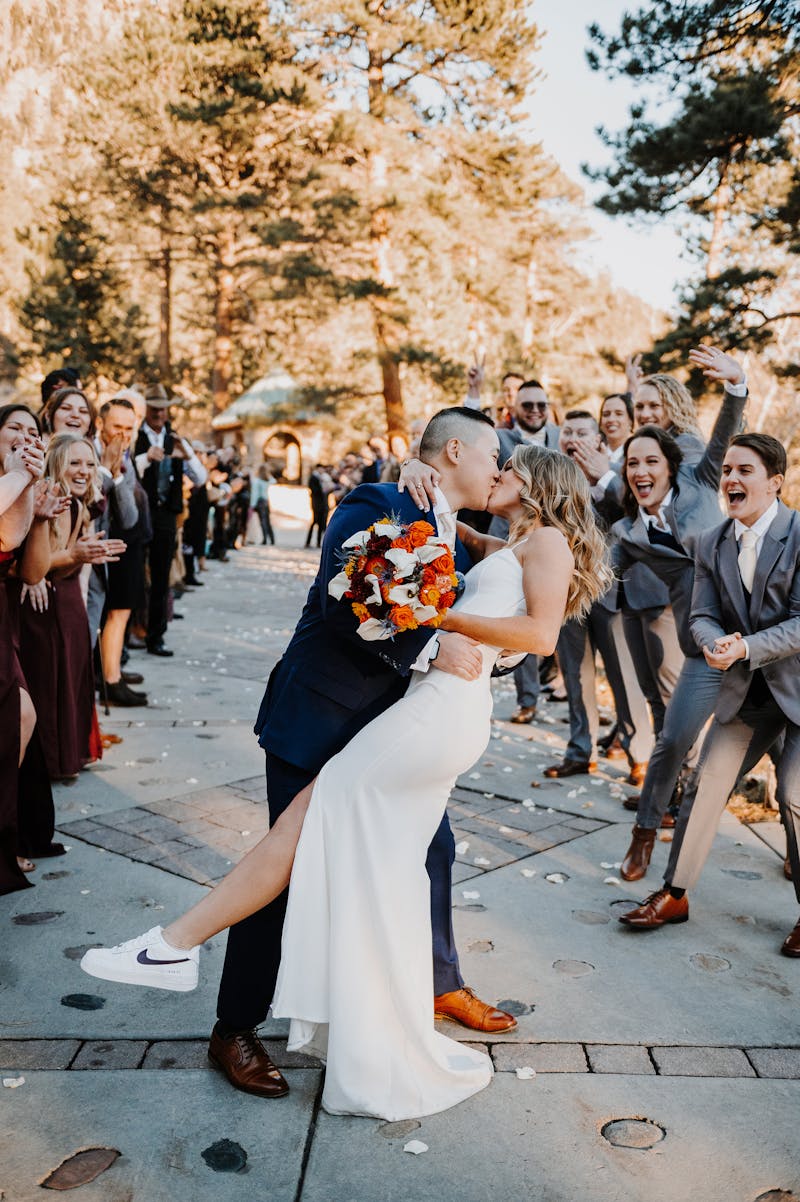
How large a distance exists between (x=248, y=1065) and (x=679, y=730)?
2.70 metres

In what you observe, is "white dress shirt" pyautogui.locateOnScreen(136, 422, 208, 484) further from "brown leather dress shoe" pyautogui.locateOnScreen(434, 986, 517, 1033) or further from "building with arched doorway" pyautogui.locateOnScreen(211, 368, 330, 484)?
"building with arched doorway" pyautogui.locateOnScreen(211, 368, 330, 484)

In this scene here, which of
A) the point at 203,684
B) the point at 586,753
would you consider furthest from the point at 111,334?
the point at 586,753

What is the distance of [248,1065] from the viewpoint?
307cm

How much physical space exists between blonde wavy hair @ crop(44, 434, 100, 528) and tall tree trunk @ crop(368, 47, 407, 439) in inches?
723

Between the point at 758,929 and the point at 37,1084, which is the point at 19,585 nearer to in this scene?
the point at 37,1084

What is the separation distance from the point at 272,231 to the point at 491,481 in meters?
25.1

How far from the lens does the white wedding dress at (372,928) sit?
116 inches

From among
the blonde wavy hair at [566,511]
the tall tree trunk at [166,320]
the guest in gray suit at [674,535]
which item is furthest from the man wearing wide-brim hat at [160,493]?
the tall tree trunk at [166,320]

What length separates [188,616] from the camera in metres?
13.7

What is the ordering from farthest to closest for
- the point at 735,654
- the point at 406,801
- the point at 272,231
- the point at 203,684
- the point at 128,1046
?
the point at 272,231 < the point at 203,684 < the point at 735,654 < the point at 128,1046 < the point at 406,801

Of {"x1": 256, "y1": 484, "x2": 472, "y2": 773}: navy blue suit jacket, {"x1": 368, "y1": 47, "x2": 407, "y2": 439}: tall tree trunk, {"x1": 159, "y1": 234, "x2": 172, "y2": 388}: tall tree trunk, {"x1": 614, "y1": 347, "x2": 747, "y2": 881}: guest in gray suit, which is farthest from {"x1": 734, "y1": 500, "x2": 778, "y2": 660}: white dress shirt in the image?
{"x1": 159, "y1": 234, "x2": 172, "y2": 388}: tall tree trunk

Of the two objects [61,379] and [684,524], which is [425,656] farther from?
[61,379]

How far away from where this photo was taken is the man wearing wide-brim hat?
34.2 feet

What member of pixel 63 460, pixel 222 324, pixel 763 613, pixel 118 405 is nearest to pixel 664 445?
pixel 763 613
